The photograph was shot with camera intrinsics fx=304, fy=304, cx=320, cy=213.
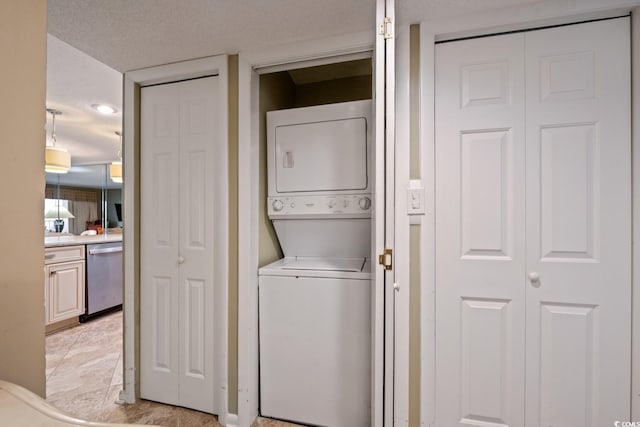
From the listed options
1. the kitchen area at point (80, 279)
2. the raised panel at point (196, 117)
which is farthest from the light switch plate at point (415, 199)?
the kitchen area at point (80, 279)

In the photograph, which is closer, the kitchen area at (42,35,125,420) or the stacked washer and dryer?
the stacked washer and dryer

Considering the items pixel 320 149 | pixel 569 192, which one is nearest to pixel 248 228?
pixel 320 149

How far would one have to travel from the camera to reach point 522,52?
4.54 ft

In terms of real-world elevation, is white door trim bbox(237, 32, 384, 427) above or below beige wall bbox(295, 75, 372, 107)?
below

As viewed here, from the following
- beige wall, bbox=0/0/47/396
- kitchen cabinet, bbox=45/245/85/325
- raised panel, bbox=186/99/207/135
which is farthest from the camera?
kitchen cabinet, bbox=45/245/85/325

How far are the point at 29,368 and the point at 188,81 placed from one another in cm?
164

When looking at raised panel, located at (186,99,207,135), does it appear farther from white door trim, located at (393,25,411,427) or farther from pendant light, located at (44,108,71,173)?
pendant light, located at (44,108,71,173)

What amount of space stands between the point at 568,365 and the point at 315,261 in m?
1.31

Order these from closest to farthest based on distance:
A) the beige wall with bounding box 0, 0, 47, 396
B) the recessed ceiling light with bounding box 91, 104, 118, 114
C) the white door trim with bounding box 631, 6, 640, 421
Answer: the beige wall with bounding box 0, 0, 47, 396
the white door trim with bounding box 631, 6, 640, 421
the recessed ceiling light with bounding box 91, 104, 118, 114

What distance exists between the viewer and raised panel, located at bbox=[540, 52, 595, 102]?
1315 mm

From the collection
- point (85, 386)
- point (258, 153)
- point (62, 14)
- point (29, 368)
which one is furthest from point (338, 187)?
point (85, 386)

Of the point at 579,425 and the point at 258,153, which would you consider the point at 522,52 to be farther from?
the point at 579,425

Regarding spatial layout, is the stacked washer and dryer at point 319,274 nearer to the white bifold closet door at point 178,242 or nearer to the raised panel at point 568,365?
the white bifold closet door at point 178,242

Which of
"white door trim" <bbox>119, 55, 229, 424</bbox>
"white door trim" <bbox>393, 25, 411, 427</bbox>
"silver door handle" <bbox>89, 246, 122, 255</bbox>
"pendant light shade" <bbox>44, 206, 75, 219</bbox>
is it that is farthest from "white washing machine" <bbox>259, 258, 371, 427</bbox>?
"pendant light shade" <bbox>44, 206, 75, 219</bbox>
